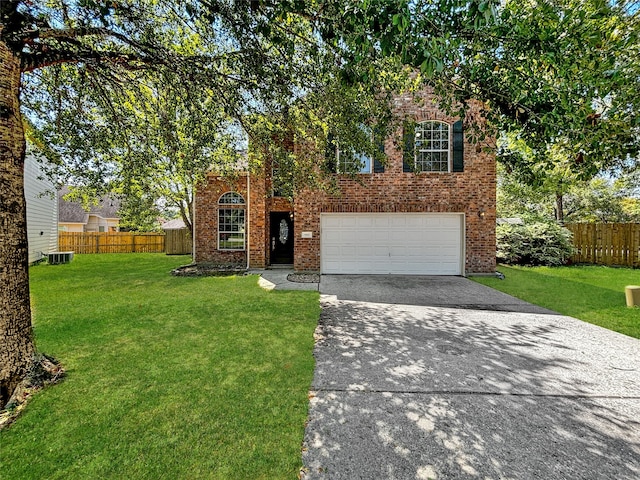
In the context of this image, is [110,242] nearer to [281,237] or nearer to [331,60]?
[281,237]

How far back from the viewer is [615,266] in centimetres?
1197

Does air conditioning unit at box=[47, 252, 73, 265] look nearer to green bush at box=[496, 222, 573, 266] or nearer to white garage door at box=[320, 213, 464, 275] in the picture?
white garage door at box=[320, 213, 464, 275]

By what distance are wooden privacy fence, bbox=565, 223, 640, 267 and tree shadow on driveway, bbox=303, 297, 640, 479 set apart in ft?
33.7

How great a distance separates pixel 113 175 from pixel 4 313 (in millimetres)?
5013

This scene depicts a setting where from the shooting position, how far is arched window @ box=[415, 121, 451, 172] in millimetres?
9562

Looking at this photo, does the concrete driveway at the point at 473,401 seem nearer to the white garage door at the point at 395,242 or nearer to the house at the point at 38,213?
the white garage door at the point at 395,242

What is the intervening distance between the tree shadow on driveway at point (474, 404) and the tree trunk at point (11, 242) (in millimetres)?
2897

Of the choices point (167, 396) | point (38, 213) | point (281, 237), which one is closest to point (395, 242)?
point (281, 237)

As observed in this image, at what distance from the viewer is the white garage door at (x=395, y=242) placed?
9844 millimetres

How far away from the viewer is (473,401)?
9.32 ft

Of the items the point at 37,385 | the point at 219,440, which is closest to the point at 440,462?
the point at 219,440

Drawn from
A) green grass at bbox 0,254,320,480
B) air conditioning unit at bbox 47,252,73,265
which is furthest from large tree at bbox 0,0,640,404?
air conditioning unit at bbox 47,252,73,265


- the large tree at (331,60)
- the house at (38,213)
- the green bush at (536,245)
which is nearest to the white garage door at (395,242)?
the green bush at (536,245)

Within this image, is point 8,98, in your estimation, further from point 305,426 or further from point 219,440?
point 305,426
